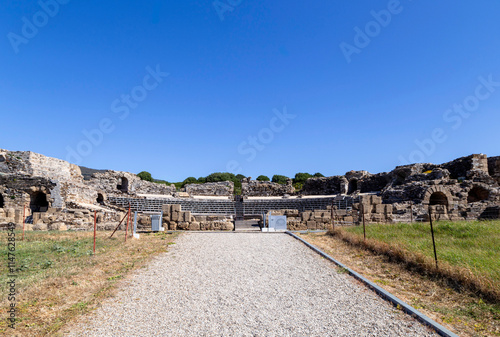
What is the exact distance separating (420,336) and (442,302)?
1673mm

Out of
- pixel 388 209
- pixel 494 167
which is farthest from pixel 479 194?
pixel 388 209

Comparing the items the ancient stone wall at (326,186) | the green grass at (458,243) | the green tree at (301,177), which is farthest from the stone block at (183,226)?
the green tree at (301,177)

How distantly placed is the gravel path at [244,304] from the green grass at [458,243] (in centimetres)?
241

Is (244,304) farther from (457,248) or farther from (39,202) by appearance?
(39,202)

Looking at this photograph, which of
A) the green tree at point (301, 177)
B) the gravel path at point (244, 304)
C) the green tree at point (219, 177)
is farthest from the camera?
the green tree at point (301, 177)

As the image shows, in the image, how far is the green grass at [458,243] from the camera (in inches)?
249

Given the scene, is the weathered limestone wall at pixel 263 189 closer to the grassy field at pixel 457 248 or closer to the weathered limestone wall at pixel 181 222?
the weathered limestone wall at pixel 181 222

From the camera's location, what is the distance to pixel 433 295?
5.52 metres

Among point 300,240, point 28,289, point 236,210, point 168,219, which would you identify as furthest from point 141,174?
point 28,289

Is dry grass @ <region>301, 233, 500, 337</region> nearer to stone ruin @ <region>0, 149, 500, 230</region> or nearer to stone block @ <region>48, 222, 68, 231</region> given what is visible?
stone ruin @ <region>0, 149, 500, 230</region>

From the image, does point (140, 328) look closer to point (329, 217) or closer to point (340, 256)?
point (340, 256)

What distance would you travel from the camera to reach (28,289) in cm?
529

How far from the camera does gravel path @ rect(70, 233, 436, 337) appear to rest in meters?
4.11

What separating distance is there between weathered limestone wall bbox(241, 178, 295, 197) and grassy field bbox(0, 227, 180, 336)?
26.5 metres
